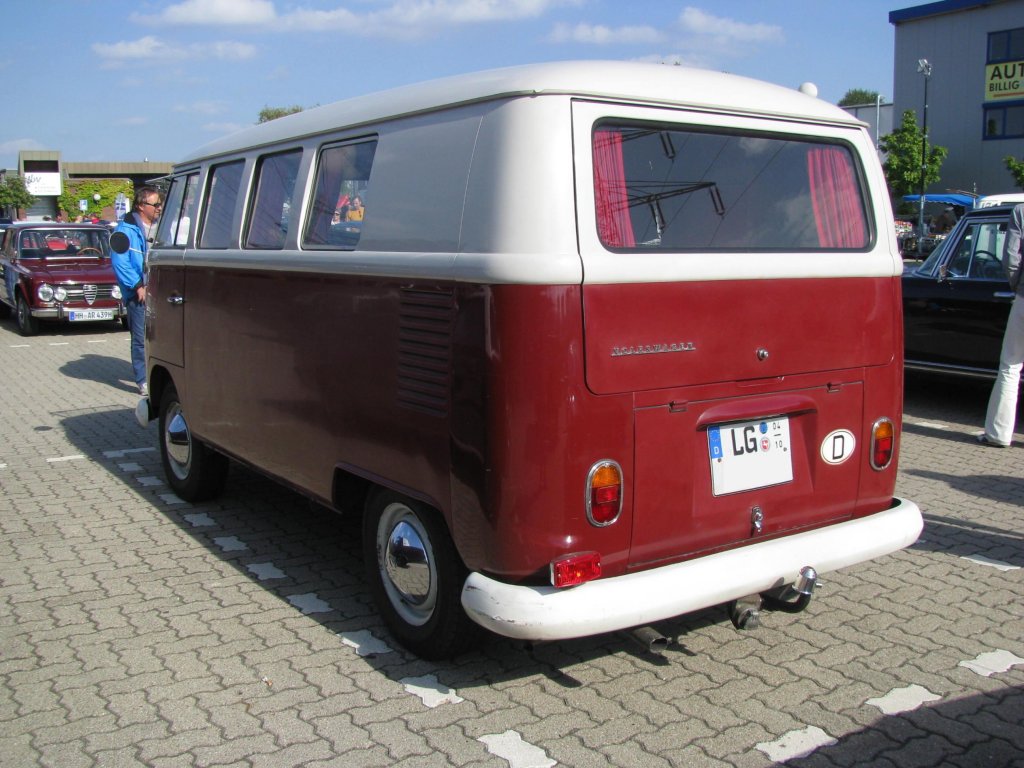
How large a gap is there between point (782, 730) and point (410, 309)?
77.6 inches

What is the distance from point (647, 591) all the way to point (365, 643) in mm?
1413

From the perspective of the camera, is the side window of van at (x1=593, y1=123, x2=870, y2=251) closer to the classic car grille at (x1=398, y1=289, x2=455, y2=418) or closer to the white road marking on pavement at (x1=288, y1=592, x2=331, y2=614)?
Answer: the classic car grille at (x1=398, y1=289, x2=455, y2=418)

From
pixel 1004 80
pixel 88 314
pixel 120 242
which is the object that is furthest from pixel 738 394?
pixel 1004 80

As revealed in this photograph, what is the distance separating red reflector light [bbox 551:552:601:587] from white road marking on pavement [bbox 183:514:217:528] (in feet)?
10.8

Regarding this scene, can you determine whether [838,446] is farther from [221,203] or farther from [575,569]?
[221,203]

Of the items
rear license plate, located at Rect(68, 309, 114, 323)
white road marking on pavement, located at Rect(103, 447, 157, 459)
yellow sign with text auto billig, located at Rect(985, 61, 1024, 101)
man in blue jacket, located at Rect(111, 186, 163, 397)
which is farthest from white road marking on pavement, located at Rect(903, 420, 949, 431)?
yellow sign with text auto billig, located at Rect(985, 61, 1024, 101)

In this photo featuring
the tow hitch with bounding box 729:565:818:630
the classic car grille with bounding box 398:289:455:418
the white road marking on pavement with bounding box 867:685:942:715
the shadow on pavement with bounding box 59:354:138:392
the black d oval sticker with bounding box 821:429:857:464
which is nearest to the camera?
the classic car grille with bounding box 398:289:455:418

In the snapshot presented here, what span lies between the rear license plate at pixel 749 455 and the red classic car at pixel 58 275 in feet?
43.8

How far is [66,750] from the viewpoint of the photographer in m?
3.24

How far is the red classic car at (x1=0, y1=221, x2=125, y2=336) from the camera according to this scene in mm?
15633

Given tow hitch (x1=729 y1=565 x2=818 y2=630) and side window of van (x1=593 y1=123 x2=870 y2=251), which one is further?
tow hitch (x1=729 y1=565 x2=818 y2=630)

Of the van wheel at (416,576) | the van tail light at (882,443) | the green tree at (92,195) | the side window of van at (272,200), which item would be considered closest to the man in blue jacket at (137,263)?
the side window of van at (272,200)

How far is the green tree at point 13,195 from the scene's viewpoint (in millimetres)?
57625

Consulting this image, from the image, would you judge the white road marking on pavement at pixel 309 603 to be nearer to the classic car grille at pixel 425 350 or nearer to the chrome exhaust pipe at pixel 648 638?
the classic car grille at pixel 425 350
